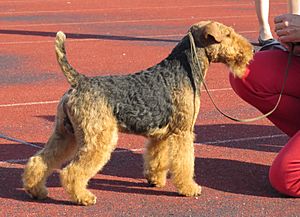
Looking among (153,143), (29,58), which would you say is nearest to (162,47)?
(29,58)

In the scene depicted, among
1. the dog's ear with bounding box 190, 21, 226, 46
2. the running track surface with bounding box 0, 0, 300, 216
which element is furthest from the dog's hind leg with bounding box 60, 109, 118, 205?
the dog's ear with bounding box 190, 21, 226, 46

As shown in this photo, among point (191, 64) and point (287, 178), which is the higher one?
point (191, 64)

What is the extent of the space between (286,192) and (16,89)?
191 inches

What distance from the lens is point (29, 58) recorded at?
1233cm

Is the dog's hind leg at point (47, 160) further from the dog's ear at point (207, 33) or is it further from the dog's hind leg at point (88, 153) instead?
the dog's ear at point (207, 33)

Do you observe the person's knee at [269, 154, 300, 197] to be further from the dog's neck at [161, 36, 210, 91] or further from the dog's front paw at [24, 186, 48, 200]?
the dog's front paw at [24, 186, 48, 200]

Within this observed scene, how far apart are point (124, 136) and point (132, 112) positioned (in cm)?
205

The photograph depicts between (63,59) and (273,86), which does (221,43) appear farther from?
(63,59)

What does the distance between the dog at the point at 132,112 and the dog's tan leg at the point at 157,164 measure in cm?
11

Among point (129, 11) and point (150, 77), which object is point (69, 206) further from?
point (129, 11)

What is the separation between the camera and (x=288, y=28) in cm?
631

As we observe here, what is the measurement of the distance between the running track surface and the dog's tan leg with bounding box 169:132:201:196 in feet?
0.38

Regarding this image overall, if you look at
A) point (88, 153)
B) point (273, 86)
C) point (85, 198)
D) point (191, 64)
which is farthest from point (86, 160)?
point (273, 86)

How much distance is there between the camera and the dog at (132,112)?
18.1 ft
